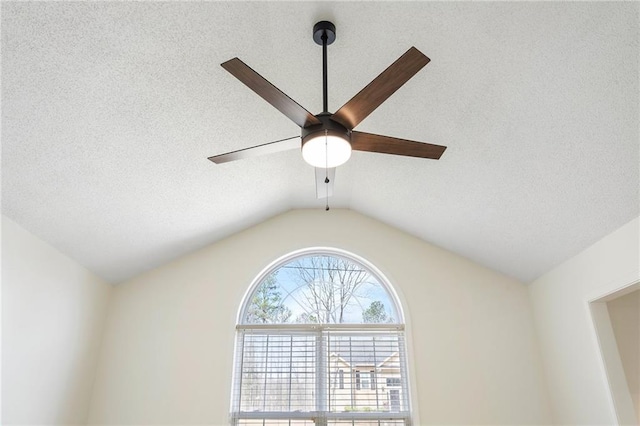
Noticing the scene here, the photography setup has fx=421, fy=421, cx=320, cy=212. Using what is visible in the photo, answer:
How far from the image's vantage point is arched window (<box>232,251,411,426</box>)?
3.58m

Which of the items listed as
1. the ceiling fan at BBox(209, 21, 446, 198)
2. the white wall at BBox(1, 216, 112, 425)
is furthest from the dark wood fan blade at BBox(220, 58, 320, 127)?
the white wall at BBox(1, 216, 112, 425)

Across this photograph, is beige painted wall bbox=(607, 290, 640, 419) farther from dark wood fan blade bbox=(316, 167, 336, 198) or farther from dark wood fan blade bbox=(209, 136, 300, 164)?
dark wood fan blade bbox=(209, 136, 300, 164)

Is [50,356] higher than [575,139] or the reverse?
the reverse

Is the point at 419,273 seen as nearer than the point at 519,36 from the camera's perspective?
No

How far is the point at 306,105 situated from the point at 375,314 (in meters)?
2.16

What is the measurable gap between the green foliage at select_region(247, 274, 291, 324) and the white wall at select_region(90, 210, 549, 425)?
179 mm

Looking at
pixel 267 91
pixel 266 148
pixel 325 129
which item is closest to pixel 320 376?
pixel 266 148

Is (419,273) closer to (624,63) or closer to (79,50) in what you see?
(624,63)

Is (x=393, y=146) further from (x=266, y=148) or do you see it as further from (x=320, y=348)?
(x=320, y=348)

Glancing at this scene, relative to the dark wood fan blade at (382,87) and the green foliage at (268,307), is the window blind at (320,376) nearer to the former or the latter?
the green foliage at (268,307)

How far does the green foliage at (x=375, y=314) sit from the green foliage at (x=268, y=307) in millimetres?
725

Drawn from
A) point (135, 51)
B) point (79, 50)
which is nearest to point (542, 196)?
point (135, 51)

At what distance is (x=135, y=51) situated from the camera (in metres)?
2.03

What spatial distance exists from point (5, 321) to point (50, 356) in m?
0.57
